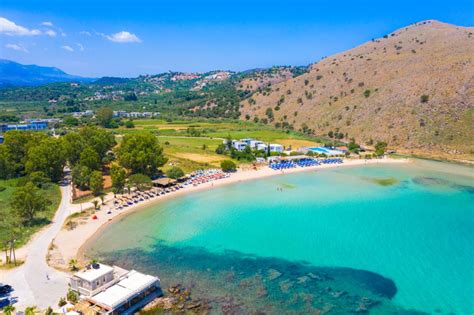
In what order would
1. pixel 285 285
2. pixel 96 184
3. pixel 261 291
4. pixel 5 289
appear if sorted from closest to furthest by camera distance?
pixel 5 289, pixel 261 291, pixel 285 285, pixel 96 184

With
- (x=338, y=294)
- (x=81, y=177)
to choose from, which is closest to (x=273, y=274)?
(x=338, y=294)

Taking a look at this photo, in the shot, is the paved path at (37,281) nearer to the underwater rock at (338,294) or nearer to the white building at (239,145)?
the underwater rock at (338,294)

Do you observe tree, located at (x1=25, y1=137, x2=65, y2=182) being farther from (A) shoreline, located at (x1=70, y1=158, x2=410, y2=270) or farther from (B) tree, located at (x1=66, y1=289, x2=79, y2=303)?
(B) tree, located at (x1=66, y1=289, x2=79, y2=303)

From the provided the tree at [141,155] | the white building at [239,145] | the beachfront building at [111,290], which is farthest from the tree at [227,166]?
the beachfront building at [111,290]

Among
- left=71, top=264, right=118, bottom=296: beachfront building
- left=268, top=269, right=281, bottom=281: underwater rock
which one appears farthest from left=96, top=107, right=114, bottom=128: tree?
left=268, top=269, right=281, bottom=281: underwater rock

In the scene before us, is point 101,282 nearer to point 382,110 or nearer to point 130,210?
point 130,210

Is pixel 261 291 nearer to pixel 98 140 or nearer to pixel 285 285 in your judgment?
pixel 285 285

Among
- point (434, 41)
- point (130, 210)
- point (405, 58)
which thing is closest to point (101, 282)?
point (130, 210)
